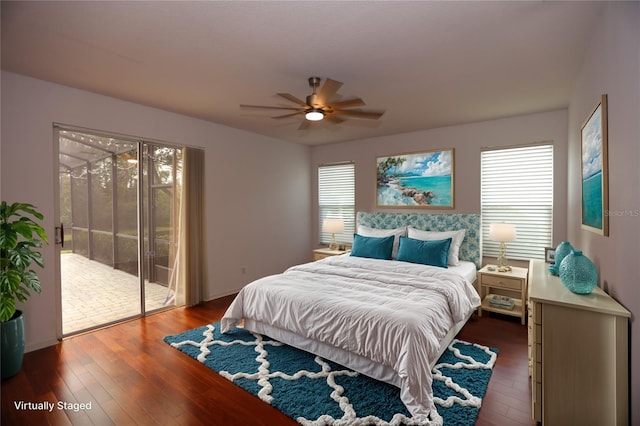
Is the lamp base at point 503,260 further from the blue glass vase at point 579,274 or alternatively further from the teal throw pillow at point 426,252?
the blue glass vase at point 579,274

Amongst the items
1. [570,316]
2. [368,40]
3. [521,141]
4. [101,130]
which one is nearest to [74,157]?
[101,130]

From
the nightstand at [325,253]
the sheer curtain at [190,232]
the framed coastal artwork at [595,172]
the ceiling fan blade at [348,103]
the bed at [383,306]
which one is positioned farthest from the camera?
the nightstand at [325,253]

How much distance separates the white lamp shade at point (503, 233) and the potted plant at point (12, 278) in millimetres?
4679

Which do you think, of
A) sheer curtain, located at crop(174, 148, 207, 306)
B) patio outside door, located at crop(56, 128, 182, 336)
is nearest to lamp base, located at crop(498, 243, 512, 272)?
sheer curtain, located at crop(174, 148, 207, 306)

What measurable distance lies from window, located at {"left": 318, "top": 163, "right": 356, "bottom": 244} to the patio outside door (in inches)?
109

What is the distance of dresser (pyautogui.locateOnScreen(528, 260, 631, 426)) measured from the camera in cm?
163

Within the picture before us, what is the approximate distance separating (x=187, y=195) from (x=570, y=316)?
414 centimetres

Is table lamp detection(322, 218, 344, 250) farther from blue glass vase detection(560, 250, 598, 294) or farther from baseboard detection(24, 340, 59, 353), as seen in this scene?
baseboard detection(24, 340, 59, 353)

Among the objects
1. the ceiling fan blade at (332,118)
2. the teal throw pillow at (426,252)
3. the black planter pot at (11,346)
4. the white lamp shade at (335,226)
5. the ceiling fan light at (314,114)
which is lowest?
the black planter pot at (11,346)

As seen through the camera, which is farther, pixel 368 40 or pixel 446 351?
pixel 446 351

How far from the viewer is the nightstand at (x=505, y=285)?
11.9 ft

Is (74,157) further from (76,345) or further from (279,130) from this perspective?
(279,130)

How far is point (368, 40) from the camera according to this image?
2.24 meters

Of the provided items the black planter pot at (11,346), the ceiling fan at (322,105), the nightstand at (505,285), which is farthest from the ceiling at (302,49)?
the black planter pot at (11,346)
